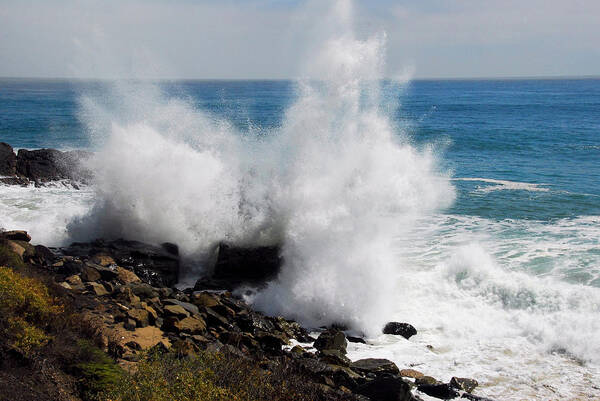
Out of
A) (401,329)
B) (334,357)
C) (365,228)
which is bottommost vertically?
(401,329)

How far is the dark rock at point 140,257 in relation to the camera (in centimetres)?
1312

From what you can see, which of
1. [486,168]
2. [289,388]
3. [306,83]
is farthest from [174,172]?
[486,168]

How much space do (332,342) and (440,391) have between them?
2086mm

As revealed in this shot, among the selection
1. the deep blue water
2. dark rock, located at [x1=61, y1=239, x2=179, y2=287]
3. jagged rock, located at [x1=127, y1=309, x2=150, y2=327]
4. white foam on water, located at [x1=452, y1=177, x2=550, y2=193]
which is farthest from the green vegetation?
white foam on water, located at [x1=452, y1=177, x2=550, y2=193]

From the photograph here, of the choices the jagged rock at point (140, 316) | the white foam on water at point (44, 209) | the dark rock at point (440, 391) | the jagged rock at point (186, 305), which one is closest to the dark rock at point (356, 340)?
the dark rock at point (440, 391)

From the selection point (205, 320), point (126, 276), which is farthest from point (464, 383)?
point (126, 276)

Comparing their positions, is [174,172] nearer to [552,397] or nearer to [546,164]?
[552,397]

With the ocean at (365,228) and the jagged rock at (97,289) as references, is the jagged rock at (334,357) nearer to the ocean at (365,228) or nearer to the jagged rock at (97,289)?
the ocean at (365,228)

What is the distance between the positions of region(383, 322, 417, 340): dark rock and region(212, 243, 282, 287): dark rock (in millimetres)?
3088

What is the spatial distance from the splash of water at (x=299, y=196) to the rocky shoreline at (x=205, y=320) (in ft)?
2.43

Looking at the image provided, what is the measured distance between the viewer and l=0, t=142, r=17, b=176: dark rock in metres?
24.5

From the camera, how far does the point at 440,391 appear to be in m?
8.74

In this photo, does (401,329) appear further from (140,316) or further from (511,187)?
(511,187)

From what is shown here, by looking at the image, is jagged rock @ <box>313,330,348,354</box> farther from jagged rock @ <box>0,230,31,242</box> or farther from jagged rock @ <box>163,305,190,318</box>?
jagged rock @ <box>0,230,31,242</box>
